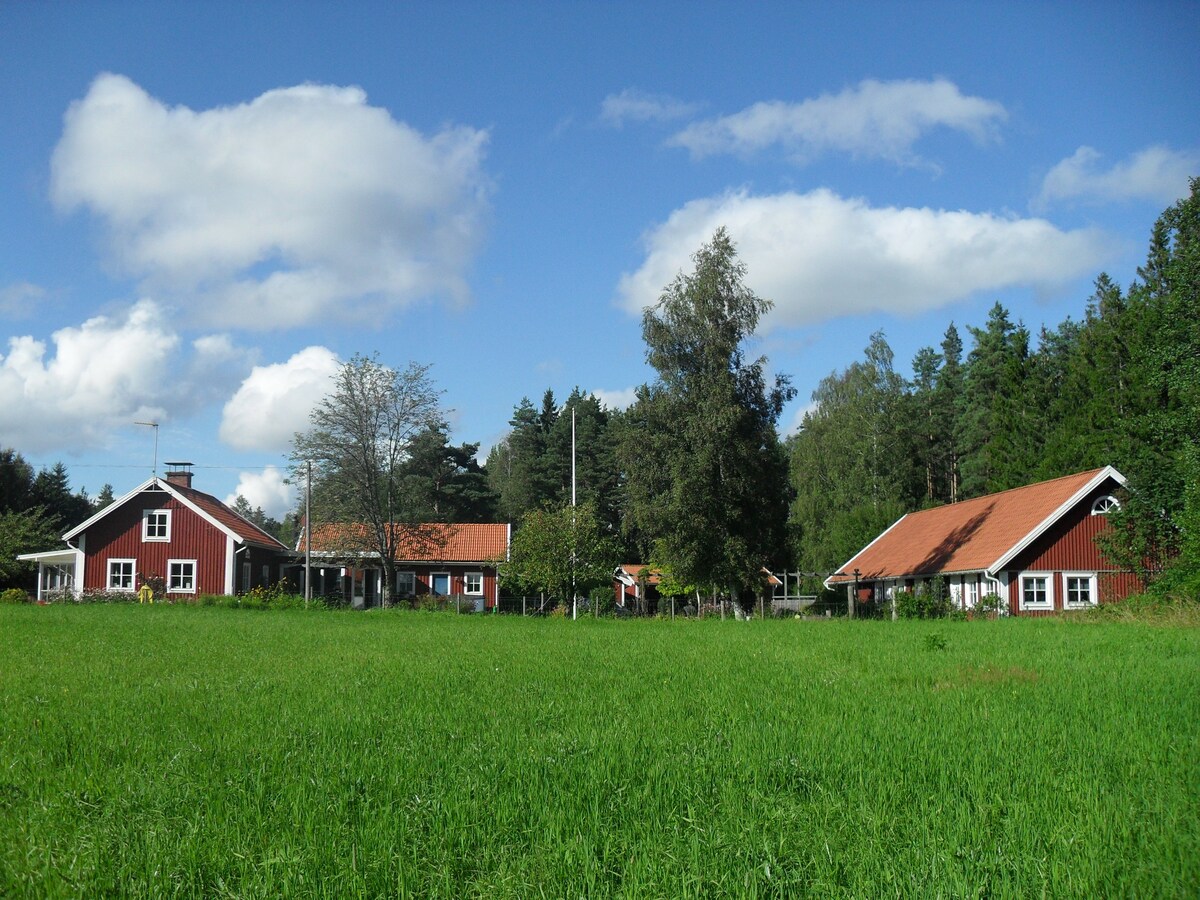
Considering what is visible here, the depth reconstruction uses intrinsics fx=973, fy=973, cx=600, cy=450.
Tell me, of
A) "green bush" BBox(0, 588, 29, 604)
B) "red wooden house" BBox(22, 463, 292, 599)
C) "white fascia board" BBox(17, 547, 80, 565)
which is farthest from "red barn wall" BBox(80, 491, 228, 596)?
"green bush" BBox(0, 588, 29, 604)

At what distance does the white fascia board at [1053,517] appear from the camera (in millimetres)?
39125

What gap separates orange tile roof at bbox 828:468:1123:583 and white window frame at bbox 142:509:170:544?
36428mm

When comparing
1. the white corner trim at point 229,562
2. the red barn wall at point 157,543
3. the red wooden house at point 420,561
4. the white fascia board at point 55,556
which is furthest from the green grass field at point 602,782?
the white fascia board at point 55,556

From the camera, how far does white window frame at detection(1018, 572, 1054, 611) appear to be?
39.8m

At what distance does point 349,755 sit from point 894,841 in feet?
15.2

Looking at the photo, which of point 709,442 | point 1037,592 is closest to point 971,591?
point 1037,592

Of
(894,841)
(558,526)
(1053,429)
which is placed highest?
(1053,429)

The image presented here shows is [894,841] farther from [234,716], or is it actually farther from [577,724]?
[234,716]

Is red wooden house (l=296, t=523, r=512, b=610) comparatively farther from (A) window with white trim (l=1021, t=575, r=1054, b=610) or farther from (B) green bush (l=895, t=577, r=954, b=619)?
(A) window with white trim (l=1021, t=575, r=1054, b=610)

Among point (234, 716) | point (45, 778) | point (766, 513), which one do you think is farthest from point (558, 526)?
point (45, 778)

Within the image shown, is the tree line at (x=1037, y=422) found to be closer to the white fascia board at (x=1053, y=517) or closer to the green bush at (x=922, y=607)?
the white fascia board at (x=1053, y=517)

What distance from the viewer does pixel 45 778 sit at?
7.51 metres

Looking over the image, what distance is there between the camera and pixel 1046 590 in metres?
39.9

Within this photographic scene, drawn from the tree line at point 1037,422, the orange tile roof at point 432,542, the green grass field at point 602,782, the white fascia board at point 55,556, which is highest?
the tree line at point 1037,422
